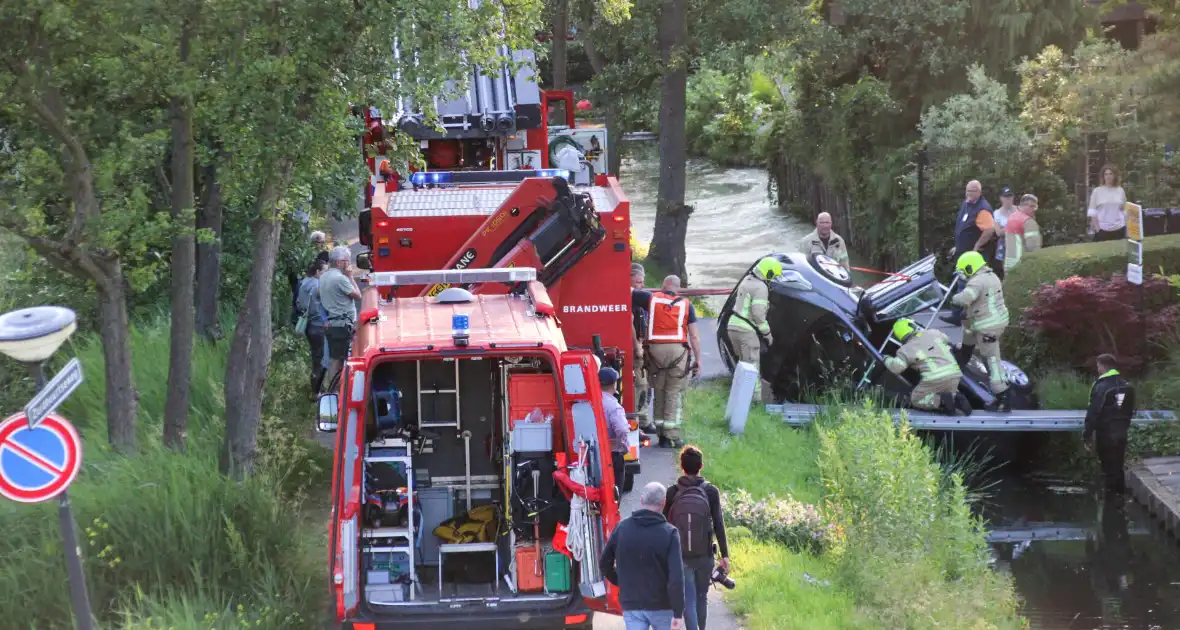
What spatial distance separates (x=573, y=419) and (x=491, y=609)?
4.08 ft

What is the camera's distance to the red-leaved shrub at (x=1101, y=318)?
16.3 metres

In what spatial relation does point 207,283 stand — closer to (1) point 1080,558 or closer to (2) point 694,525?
(2) point 694,525

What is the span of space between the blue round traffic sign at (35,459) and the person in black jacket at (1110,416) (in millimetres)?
10338

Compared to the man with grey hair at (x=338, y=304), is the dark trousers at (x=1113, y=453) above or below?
below

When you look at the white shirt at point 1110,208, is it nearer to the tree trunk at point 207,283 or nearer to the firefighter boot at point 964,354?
the firefighter boot at point 964,354

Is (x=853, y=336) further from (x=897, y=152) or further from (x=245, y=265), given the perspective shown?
(x=897, y=152)

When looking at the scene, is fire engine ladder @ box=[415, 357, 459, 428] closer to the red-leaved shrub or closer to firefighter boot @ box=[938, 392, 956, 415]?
firefighter boot @ box=[938, 392, 956, 415]

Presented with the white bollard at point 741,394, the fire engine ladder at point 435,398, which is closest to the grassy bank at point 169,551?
the fire engine ladder at point 435,398

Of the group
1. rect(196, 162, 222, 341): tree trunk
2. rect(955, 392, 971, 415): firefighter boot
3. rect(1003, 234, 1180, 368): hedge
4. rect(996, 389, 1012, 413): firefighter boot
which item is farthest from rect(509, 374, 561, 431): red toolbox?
rect(1003, 234, 1180, 368): hedge

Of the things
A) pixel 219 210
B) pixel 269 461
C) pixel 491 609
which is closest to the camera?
pixel 491 609

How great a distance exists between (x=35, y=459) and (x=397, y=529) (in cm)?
278

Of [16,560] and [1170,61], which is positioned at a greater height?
[1170,61]

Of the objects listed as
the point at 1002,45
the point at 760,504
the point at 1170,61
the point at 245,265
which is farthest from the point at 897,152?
the point at 760,504

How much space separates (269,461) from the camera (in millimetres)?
11984
